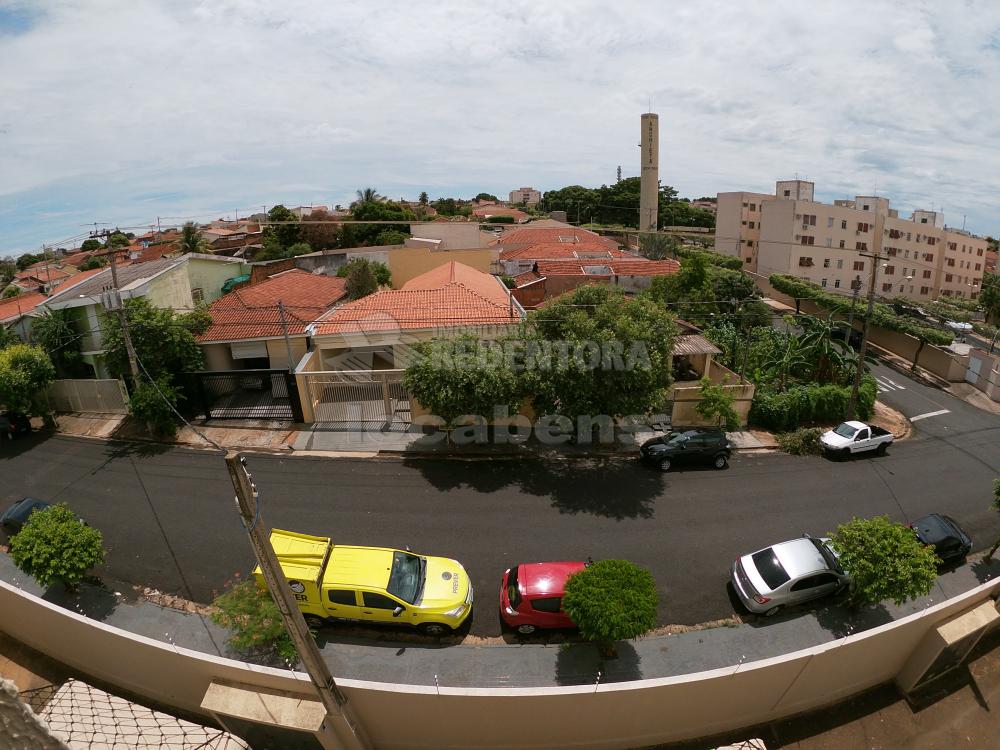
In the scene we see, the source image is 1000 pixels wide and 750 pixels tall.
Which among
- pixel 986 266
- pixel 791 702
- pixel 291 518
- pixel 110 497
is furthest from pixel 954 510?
pixel 986 266

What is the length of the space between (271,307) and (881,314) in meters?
33.9

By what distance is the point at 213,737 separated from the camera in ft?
24.6

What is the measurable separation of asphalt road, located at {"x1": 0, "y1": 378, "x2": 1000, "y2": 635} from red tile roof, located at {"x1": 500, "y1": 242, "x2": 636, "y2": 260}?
25.6 meters

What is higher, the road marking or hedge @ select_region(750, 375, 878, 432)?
hedge @ select_region(750, 375, 878, 432)

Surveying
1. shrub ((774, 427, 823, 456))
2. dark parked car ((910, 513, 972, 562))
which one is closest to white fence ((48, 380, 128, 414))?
shrub ((774, 427, 823, 456))

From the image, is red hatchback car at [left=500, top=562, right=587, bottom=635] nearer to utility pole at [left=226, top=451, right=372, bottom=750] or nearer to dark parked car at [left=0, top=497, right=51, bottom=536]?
utility pole at [left=226, top=451, right=372, bottom=750]

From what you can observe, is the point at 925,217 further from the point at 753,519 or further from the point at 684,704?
the point at 684,704

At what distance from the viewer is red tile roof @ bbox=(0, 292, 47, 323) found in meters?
24.0

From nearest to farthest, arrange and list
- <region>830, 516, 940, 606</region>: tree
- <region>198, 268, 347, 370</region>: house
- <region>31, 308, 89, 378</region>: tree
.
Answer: <region>830, 516, 940, 606</region>: tree, <region>31, 308, 89, 378</region>: tree, <region>198, 268, 347, 370</region>: house

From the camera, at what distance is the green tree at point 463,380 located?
15797 millimetres

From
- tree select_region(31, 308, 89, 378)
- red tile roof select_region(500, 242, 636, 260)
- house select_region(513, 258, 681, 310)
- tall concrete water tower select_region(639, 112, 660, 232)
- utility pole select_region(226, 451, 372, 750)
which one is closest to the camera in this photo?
utility pole select_region(226, 451, 372, 750)

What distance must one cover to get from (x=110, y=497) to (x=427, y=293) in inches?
544

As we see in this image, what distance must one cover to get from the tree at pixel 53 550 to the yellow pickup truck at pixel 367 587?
395 centimetres

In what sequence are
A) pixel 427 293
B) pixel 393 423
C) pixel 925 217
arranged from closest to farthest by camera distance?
pixel 393 423
pixel 427 293
pixel 925 217
